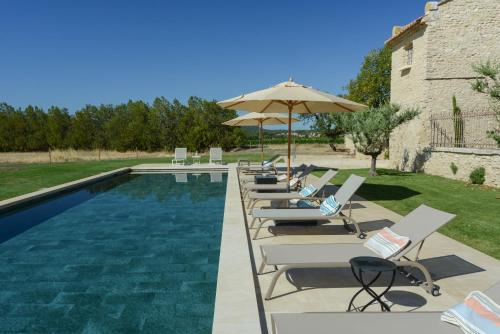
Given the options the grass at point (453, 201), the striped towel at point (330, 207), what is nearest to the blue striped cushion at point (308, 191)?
the striped towel at point (330, 207)

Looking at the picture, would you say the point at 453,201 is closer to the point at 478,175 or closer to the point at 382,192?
the point at 382,192

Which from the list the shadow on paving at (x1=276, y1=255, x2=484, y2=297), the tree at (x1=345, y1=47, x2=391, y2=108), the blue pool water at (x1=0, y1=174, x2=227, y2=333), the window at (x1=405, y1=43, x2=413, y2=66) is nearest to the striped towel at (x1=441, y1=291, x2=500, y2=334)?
the shadow on paving at (x1=276, y1=255, x2=484, y2=297)

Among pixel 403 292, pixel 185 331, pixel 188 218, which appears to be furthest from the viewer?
pixel 188 218

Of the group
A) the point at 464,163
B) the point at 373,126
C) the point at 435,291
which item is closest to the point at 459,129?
the point at 464,163

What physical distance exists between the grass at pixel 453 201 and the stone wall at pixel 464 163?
1.63ft

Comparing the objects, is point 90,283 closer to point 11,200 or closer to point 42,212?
point 42,212

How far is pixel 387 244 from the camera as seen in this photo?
4.13 meters

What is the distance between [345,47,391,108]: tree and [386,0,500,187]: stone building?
21.7 meters

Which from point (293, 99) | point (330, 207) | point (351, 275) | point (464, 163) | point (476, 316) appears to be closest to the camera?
point (476, 316)

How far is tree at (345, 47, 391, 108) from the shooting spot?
122 ft

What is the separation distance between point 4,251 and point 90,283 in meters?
2.47

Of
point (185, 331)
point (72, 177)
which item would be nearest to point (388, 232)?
point (185, 331)

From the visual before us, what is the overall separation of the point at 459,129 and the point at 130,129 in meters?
28.2

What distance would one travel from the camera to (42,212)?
854 cm
